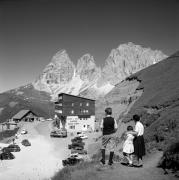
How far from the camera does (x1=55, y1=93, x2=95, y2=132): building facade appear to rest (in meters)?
71.2

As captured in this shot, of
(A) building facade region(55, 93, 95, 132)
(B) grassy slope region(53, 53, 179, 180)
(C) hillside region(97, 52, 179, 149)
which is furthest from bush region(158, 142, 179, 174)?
(A) building facade region(55, 93, 95, 132)

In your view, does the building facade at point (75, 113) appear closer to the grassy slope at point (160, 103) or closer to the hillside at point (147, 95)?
the hillside at point (147, 95)

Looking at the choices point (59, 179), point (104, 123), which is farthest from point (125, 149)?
point (59, 179)

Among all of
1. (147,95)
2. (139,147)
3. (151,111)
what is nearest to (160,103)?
(151,111)

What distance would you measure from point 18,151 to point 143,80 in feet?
133

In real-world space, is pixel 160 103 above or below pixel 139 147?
above

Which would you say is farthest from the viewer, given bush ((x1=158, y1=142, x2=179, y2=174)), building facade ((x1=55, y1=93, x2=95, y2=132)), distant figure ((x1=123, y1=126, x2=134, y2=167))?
building facade ((x1=55, y1=93, x2=95, y2=132))

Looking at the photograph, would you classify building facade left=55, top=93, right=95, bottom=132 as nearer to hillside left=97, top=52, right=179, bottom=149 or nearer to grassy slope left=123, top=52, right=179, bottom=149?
hillside left=97, top=52, right=179, bottom=149

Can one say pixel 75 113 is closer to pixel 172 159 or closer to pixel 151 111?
pixel 151 111

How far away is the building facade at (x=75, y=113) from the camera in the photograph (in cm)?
7125

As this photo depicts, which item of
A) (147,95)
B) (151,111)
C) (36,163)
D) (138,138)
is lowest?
(36,163)

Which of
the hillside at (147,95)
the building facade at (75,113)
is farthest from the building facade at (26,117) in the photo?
the hillside at (147,95)

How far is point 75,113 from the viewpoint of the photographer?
72.9 metres

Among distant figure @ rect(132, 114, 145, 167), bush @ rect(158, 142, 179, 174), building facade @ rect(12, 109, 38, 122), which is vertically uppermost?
building facade @ rect(12, 109, 38, 122)
